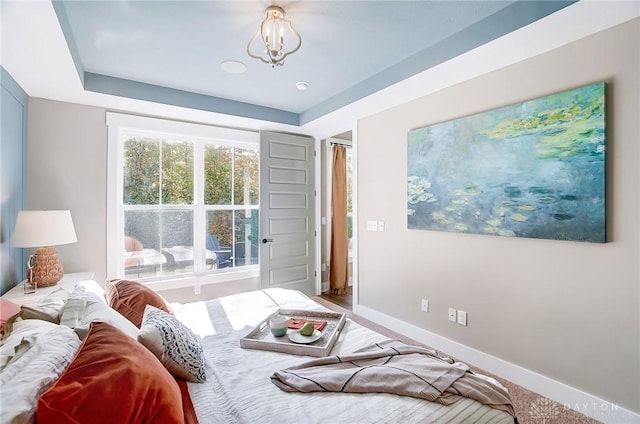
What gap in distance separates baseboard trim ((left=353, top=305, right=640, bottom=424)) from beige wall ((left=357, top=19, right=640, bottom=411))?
0.04 m

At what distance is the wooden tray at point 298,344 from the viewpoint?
155 centimetres

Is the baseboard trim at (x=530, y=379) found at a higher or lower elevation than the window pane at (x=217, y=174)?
lower

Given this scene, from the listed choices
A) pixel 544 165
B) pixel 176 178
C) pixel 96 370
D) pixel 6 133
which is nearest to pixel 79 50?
pixel 6 133

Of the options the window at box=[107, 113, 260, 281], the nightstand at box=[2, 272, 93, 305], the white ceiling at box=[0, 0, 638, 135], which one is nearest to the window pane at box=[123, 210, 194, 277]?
the window at box=[107, 113, 260, 281]

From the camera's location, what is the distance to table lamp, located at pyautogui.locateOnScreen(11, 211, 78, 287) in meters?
2.20

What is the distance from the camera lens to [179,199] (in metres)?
3.59

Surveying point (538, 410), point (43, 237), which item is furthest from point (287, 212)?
point (538, 410)

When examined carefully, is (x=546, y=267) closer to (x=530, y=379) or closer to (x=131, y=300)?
(x=530, y=379)

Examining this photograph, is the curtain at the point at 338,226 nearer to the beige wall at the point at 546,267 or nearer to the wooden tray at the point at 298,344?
the beige wall at the point at 546,267

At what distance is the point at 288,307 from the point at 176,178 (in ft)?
7.45

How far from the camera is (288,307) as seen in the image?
87.0 inches

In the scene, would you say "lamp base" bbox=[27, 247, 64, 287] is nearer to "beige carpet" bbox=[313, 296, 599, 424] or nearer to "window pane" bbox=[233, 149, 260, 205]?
"window pane" bbox=[233, 149, 260, 205]

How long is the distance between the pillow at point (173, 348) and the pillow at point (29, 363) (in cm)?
24

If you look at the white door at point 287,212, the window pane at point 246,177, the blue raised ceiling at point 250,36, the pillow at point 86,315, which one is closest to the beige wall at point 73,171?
the blue raised ceiling at point 250,36
